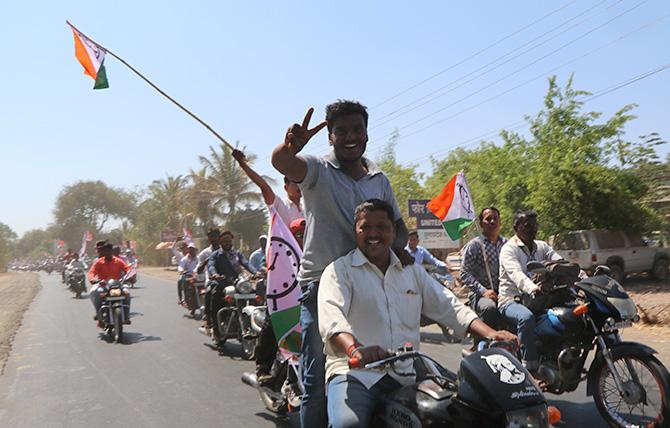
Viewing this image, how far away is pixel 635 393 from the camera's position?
173 inches

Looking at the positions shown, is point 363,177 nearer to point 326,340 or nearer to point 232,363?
point 326,340

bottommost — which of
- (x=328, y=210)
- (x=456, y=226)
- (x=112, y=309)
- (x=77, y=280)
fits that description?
(x=112, y=309)

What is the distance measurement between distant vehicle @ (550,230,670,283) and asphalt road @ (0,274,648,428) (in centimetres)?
902

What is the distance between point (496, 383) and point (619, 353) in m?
2.81

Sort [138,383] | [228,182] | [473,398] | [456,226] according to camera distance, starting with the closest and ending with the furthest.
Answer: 1. [473,398]
2. [138,383]
3. [456,226]
4. [228,182]

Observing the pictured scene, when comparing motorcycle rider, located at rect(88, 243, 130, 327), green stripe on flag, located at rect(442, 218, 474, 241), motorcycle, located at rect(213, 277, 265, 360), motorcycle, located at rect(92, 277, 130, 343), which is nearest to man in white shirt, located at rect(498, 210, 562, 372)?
green stripe on flag, located at rect(442, 218, 474, 241)

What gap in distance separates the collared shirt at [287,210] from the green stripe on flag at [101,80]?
5.37 m

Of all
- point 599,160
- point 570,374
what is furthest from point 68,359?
point 599,160

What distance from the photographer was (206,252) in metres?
13.0

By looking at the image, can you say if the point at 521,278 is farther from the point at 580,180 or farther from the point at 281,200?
the point at 580,180

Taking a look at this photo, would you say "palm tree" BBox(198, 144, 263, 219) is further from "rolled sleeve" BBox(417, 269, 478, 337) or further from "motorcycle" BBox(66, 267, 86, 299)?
"rolled sleeve" BBox(417, 269, 478, 337)

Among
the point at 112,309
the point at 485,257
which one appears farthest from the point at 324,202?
the point at 112,309

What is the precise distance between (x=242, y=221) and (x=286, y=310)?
44.1m

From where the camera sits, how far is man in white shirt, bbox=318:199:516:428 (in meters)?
2.74
